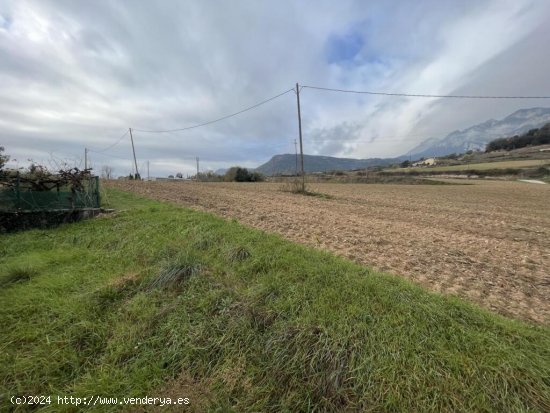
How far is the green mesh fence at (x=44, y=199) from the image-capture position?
29.6 ft

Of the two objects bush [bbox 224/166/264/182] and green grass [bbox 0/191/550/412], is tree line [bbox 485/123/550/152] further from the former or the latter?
green grass [bbox 0/191/550/412]

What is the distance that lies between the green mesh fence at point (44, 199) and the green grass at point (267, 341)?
17.7 feet

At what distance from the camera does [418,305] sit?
356cm

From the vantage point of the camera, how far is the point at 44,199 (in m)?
9.52

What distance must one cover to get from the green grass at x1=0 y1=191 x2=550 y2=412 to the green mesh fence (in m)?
5.39

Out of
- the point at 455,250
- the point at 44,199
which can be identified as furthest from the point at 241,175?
the point at 455,250

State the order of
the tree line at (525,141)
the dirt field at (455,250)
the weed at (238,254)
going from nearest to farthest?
the dirt field at (455,250) < the weed at (238,254) < the tree line at (525,141)

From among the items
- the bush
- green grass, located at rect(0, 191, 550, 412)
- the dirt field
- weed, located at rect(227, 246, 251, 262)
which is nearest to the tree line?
the bush

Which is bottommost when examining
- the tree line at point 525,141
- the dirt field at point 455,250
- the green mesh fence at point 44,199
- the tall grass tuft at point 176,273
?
the dirt field at point 455,250

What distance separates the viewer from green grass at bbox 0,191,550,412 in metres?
2.57

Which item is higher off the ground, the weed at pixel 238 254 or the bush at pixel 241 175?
the bush at pixel 241 175

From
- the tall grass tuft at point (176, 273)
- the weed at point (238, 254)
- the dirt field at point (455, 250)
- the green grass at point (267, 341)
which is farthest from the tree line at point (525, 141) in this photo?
the tall grass tuft at point (176, 273)

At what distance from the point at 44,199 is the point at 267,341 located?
1001 centimetres

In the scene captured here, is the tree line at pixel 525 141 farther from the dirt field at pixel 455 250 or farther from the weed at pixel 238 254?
the weed at pixel 238 254
